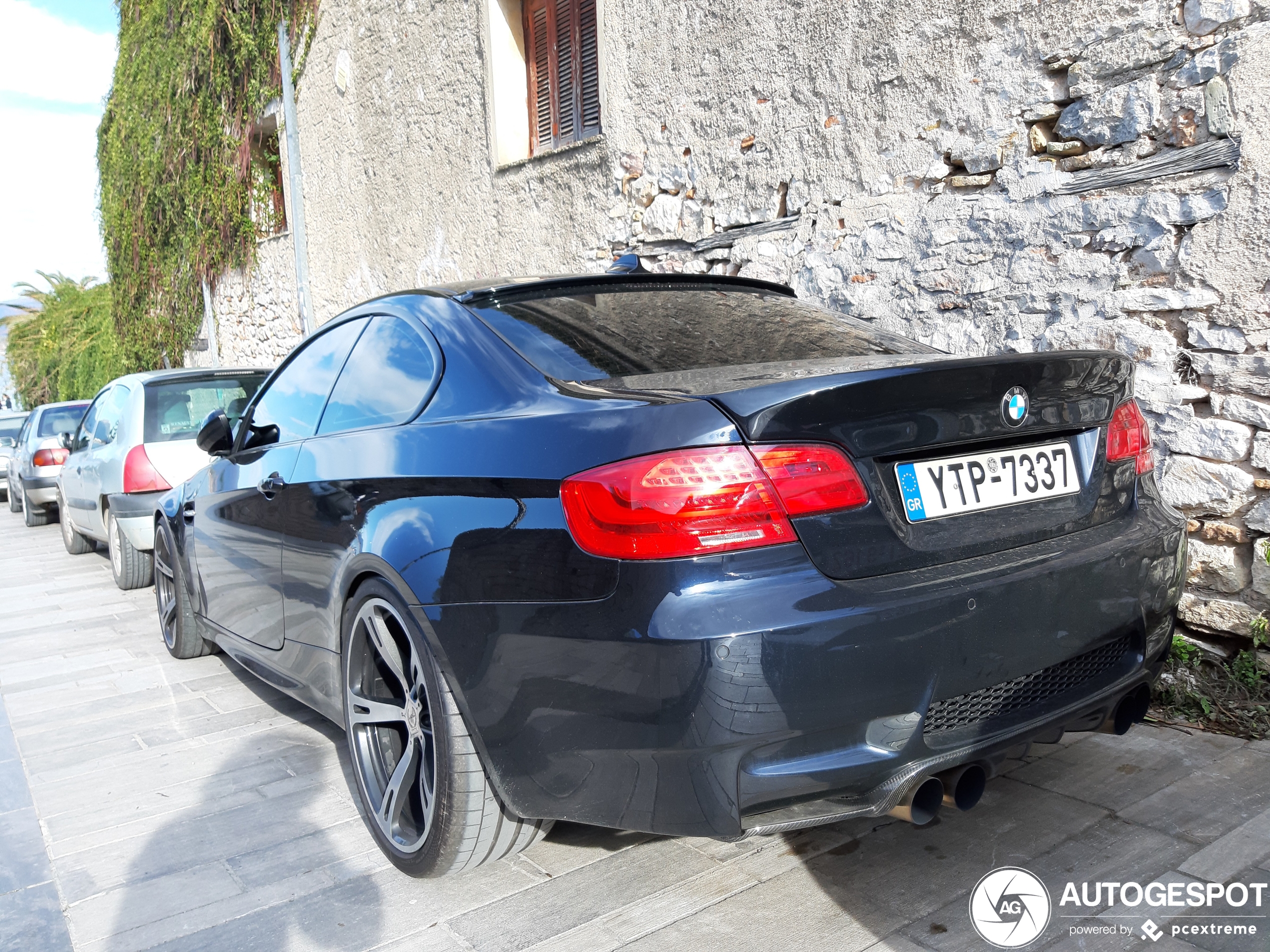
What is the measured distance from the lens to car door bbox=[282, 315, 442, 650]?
8.91 feet

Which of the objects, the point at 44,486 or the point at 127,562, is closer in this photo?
the point at 127,562

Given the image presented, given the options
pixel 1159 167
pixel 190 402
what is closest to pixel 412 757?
pixel 1159 167

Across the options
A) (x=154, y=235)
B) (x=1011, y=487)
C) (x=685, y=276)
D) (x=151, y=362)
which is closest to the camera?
(x=1011, y=487)

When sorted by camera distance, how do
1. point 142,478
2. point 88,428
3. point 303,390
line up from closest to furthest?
point 303,390
point 142,478
point 88,428

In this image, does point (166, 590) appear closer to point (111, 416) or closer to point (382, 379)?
point (382, 379)

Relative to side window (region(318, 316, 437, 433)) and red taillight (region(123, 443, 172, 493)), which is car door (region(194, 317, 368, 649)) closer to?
side window (region(318, 316, 437, 433))

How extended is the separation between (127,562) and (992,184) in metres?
5.95

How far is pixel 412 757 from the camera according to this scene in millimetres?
2557

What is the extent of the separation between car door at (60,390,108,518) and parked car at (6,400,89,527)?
2284 millimetres

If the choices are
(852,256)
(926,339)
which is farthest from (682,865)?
(852,256)

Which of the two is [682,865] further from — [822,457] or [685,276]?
[685,276]

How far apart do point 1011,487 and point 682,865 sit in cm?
126

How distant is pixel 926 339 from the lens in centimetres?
455

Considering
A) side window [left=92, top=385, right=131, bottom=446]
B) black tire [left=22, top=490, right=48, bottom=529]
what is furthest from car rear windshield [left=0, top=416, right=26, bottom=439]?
side window [left=92, top=385, right=131, bottom=446]
